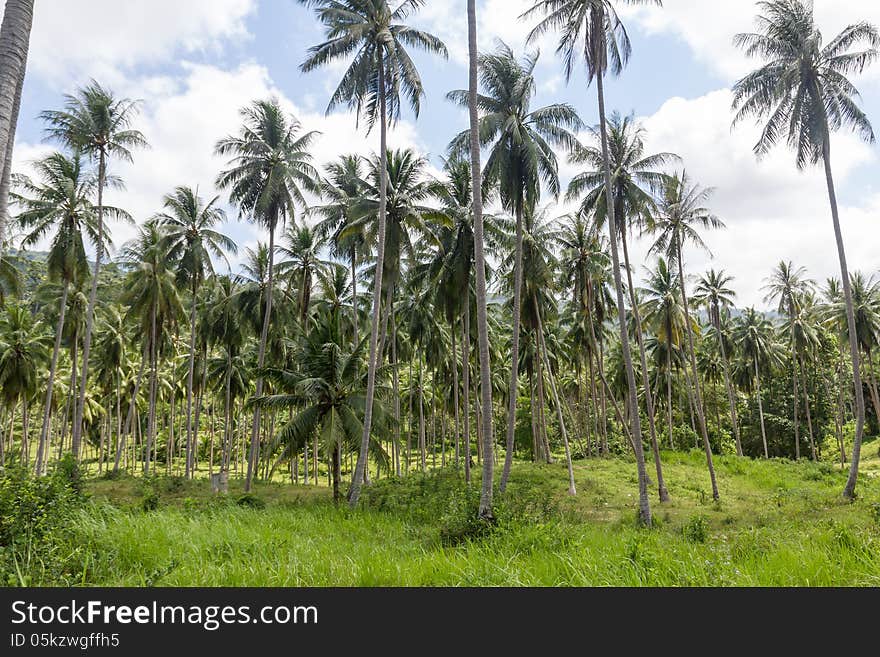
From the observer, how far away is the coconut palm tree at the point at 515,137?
16.8 m

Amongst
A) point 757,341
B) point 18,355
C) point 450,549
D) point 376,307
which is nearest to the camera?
point 450,549

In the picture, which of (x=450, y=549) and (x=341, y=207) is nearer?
(x=450, y=549)

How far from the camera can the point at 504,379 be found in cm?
4375

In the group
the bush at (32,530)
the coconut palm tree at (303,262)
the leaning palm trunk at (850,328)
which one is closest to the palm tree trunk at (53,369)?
the coconut palm tree at (303,262)

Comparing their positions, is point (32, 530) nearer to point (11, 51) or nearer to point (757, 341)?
point (11, 51)

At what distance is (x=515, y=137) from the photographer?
1672 centimetres

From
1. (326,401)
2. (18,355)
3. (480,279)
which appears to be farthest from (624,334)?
(18,355)

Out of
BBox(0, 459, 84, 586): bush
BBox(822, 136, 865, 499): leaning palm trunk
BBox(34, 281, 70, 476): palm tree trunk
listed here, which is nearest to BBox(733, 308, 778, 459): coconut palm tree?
BBox(822, 136, 865, 499): leaning palm trunk

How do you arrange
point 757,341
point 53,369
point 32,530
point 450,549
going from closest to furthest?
point 32,530
point 450,549
point 53,369
point 757,341

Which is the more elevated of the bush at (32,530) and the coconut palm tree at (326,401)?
the coconut palm tree at (326,401)

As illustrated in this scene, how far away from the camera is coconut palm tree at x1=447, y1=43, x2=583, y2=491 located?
1681 cm

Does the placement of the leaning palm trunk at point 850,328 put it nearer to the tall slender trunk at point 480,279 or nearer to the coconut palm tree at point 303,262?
the tall slender trunk at point 480,279
